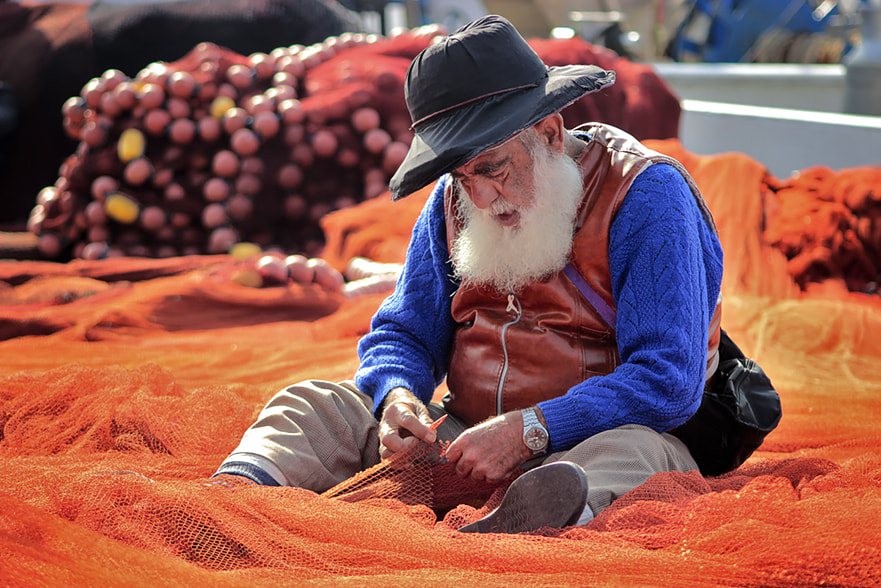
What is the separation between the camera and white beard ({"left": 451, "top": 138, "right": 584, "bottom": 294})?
2.06 meters

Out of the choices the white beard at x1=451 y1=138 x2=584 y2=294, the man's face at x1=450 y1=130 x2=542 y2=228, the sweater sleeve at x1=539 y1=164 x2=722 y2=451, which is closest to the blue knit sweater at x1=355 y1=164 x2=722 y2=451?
the sweater sleeve at x1=539 y1=164 x2=722 y2=451

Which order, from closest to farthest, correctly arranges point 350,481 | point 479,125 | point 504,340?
point 479,125 → point 350,481 → point 504,340

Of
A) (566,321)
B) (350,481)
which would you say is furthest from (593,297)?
(350,481)

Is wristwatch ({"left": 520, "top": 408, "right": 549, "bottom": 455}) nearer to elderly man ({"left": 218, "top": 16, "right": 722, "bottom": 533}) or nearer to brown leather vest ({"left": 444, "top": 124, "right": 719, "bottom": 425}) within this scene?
elderly man ({"left": 218, "top": 16, "right": 722, "bottom": 533})

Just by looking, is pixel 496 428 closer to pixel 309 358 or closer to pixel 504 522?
pixel 504 522

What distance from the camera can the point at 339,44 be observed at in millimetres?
6586

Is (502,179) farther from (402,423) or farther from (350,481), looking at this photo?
(350,481)

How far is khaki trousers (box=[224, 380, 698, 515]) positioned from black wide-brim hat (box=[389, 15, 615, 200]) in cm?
58

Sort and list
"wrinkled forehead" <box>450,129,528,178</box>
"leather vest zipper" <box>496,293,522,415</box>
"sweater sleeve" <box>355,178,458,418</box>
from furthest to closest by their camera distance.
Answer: "sweater sleeve" <box>355,178,458,418</box> < "leather vest zipper" <box>496,293,522,415</box> < "wrinkled forehead" <box>450,129,528,178</box>

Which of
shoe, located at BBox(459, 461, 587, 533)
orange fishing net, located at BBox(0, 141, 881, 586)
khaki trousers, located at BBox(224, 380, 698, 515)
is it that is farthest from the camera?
khaki trousers, located at BBox(224, 380, 698, 515)

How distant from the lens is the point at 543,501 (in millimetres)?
1691

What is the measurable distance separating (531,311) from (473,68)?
0.58m

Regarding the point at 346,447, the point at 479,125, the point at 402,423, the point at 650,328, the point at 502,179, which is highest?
the point at 479,125

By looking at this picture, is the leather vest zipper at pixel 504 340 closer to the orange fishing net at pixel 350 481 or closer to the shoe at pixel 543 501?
the orange fishing net at pixel 350 481
